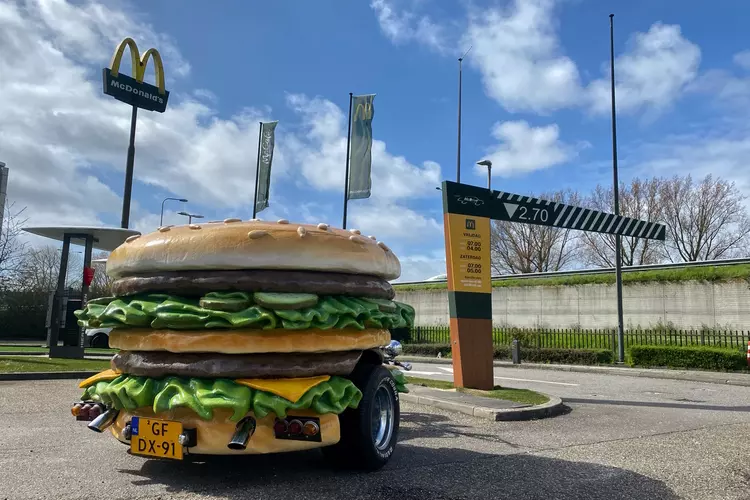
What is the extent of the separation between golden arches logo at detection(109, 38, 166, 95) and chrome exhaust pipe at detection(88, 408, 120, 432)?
1830 cm

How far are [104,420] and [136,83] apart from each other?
1860 cm

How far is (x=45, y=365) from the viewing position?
1490 centimetres

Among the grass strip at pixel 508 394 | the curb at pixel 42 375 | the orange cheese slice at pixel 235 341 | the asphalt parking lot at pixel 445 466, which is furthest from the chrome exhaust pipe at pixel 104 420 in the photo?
the curb at pixel 42 375

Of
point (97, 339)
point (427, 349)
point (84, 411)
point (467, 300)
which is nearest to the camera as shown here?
point (84, 411)

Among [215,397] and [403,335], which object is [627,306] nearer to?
[403,335]

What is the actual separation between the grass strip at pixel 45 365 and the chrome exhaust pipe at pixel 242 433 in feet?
37.4

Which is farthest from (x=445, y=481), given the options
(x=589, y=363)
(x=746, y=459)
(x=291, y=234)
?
(x=589, y=363)

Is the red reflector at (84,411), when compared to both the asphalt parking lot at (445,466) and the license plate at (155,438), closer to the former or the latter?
the asphalt parking lot at (445,466)

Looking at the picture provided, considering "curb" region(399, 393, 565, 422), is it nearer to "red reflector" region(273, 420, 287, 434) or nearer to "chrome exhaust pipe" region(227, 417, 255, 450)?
"red reflector" region(273, 420, 287, 434)

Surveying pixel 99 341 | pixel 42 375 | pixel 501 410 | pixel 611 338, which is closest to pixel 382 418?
pixel 501 410

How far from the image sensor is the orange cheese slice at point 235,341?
15.1ft

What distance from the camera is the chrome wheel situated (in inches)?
213

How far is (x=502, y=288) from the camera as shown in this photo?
3234 centimetres

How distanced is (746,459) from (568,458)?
201 cm
